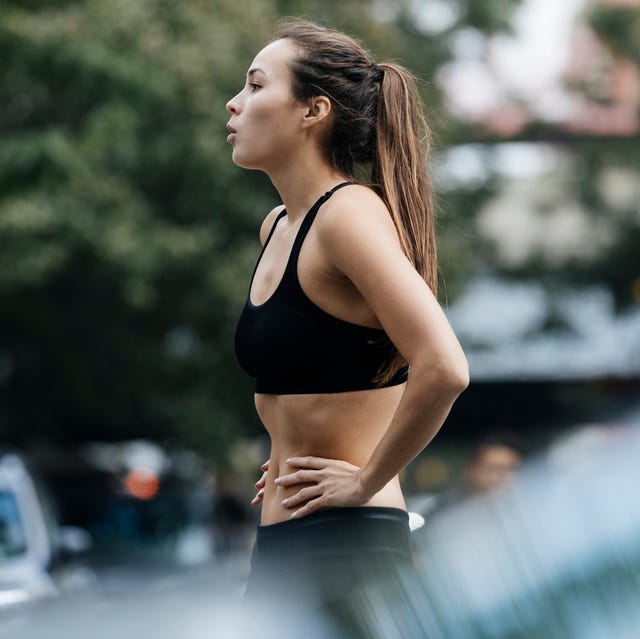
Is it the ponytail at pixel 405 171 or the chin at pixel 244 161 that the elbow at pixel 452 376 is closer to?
the ponytail at pixel 405 171

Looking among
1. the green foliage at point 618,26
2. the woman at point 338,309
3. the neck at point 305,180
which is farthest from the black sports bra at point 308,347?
the green foliage at point 618,26

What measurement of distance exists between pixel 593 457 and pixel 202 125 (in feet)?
45.1

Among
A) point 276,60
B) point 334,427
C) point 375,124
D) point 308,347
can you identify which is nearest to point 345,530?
point 334,427

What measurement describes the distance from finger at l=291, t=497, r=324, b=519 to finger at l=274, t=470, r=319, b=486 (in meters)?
0.04

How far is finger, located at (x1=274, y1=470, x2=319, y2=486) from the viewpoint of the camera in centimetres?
210

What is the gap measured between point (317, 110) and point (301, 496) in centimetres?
67

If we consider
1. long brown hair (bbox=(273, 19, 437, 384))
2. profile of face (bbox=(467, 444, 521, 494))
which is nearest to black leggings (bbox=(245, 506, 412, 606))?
long brown hair (bbox=(273, 19, 437, 384))

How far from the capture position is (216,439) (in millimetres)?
17094

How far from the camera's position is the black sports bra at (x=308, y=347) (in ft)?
6.93

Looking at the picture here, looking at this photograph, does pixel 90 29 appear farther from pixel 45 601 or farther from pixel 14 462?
pixel 45 601

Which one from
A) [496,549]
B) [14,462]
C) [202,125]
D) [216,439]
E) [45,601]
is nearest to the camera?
[496,549]

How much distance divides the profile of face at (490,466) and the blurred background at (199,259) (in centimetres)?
2

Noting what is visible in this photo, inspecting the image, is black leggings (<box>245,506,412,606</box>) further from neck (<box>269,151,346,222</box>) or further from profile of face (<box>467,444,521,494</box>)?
profile of face (<box>467,444,521,494</box>)

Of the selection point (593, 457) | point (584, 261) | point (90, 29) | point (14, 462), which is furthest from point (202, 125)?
point (593, 457)
